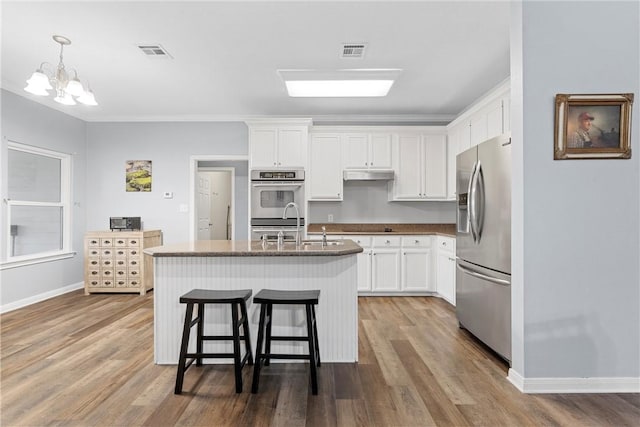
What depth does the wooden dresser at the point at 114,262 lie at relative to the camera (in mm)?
5066

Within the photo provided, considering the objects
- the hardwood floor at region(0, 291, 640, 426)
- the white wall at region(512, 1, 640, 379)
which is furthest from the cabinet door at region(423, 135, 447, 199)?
the white wall at region(512, 1, 640, 379)

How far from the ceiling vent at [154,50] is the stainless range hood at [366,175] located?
108 inches

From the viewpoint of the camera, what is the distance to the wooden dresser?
5.07 m

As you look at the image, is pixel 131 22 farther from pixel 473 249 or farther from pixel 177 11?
pixel 473 249

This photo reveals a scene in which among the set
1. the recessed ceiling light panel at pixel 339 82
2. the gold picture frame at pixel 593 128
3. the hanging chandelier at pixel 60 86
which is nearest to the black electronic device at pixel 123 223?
→ the hanging chandelier at pixel 60 86

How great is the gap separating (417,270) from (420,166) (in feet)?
4.98

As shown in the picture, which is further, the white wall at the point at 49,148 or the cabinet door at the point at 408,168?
the cabinet door at the point at 408,168

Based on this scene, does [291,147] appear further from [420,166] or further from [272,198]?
[420,166]

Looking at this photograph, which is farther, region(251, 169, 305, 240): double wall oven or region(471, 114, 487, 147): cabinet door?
region(251, 169, 305, 240): double wall oven

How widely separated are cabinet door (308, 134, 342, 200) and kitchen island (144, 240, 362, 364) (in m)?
2.62

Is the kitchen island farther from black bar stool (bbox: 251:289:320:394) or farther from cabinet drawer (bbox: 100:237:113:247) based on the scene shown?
cabinet drawer (bbox: 100:237:113:247)

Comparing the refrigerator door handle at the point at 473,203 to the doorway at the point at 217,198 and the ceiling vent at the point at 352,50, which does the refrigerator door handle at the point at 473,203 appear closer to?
the ceiling vent at the point at 352,50

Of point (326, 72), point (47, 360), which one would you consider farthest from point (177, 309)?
point (326, 72)

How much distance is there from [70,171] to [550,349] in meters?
6.16
